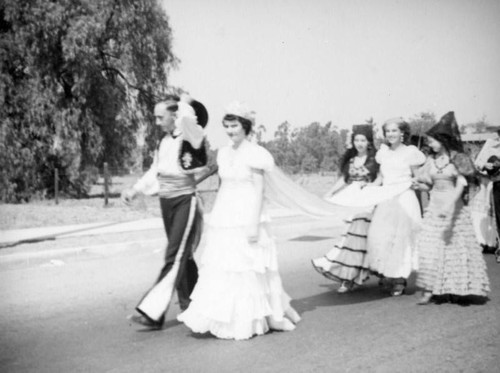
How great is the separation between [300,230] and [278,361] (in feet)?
30.7

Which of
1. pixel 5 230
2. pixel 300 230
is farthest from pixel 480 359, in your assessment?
pixel 5 230

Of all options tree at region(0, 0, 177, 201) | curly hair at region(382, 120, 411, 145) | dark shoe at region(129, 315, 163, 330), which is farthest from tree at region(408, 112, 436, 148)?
tree at region(0, 0, 177, 201)

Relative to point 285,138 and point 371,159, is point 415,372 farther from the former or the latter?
point 285,138

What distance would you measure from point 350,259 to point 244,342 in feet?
7.74

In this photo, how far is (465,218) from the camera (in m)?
6.88

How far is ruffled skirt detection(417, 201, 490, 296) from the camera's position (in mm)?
6602

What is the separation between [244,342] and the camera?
5.21 metres

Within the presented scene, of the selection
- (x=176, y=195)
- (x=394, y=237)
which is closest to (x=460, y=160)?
(x=394, y=237)

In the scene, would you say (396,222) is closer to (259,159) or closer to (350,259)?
(350,259)

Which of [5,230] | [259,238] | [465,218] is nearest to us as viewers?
[259,238]

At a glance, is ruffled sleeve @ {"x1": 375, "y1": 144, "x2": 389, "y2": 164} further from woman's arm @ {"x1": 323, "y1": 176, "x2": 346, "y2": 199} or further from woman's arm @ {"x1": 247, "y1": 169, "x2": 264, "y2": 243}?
woman's arm @ {"x1": 247, "y1": 169, "x2": 264, "y2": 243}

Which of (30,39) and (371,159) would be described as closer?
(371,159)

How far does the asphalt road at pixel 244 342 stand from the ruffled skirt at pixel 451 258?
221mm

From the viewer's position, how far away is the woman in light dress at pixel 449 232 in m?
6.64
